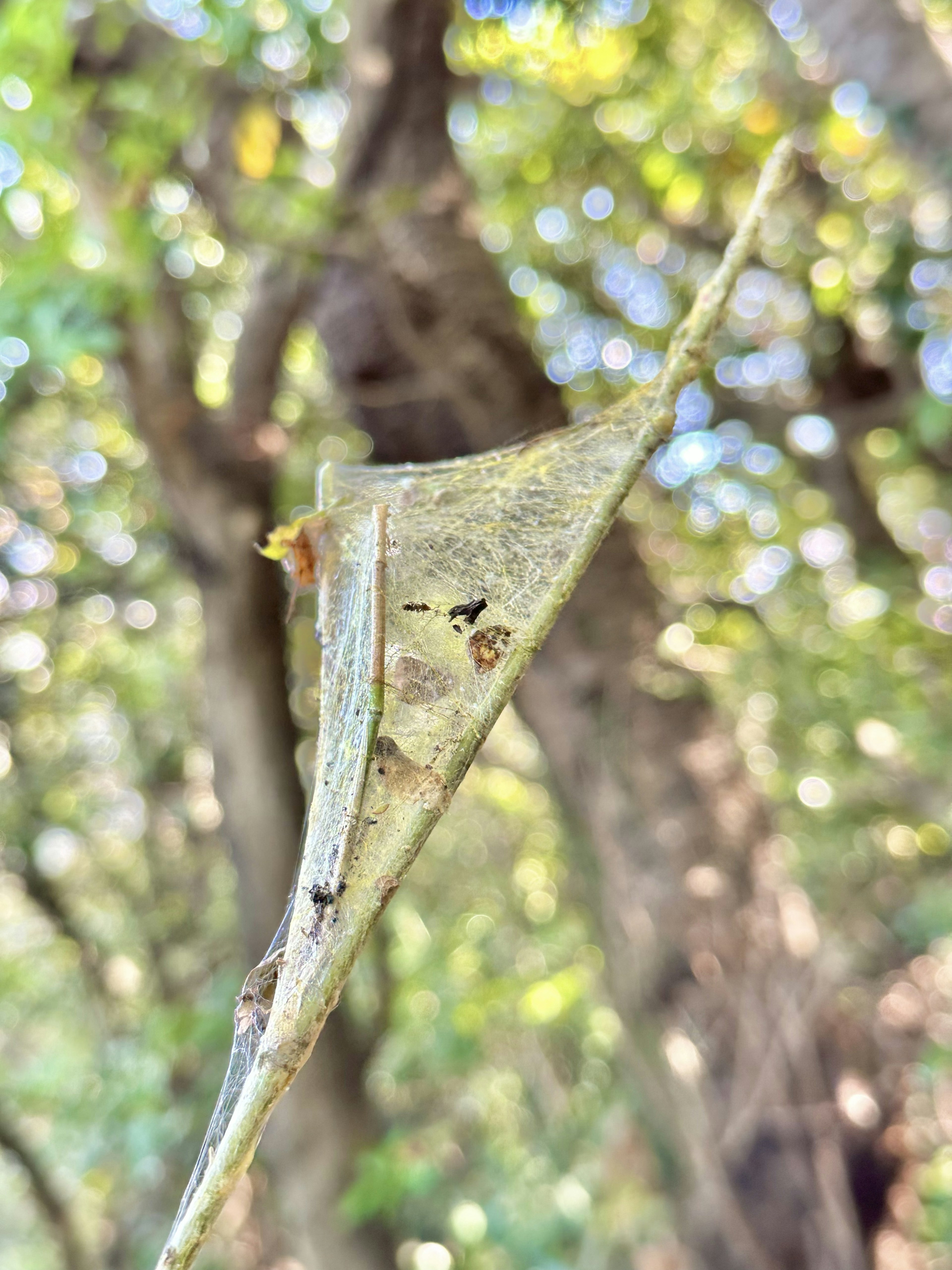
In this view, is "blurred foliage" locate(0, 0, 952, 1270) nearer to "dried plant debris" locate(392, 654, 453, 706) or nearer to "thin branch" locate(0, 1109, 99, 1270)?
"thin branch" locate(0, 1109, 99, 1270)

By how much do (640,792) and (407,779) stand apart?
2.41 meters

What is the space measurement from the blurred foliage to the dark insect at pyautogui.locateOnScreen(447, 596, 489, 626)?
6.36 feet

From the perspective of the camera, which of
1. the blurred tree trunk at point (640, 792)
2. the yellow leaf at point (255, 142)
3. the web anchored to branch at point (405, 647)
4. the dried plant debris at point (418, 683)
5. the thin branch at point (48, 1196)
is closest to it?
the web anchored to branch at point (405, 647)

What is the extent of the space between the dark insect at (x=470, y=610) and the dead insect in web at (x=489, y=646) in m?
0.02

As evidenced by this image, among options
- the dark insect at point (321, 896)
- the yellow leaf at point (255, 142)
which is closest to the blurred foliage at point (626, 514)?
the yellow leaf at point (255, 142)

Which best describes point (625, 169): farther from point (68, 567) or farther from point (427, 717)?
point (427, 717)

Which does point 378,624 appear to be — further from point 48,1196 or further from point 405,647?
point 48,1196

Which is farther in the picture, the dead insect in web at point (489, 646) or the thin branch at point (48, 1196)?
the thin branch at point (48, 1196)

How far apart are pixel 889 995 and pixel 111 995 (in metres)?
6.02

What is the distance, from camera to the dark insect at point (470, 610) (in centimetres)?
91

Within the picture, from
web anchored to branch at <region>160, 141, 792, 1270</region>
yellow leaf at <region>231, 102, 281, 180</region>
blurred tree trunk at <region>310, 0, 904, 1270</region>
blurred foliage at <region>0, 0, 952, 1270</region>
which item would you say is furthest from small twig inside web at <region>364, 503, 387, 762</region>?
yellow leaf at <region>231, 102, 281, 180</region>

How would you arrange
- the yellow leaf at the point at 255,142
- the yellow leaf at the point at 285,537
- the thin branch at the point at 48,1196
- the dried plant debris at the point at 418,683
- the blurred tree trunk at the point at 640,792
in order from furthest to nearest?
the thin branch at the point at 48,1196
the yellow leaf at the point at 255,142
the blurred tree trunk at the point at 640,792
the yellow leaf at the point at 285,537
the dried plant debris at the point at 418,683

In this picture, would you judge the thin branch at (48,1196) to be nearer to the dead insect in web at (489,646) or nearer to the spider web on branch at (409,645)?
the spider web on branch at (409,645)

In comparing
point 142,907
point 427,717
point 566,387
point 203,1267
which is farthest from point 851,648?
point 142,907
